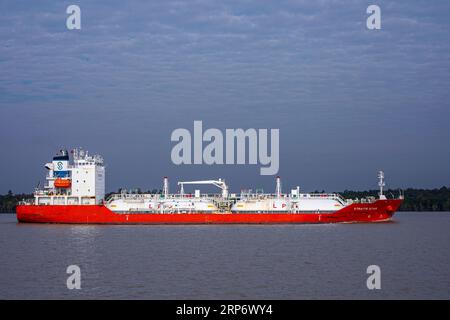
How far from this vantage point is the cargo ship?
58031 millimetres

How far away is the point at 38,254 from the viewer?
117ft

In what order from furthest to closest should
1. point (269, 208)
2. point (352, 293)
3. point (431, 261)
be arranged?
1. point (269, 208)
2. point (431, 261)
3. point (352, 293)

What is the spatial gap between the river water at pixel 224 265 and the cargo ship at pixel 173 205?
886 centimetres

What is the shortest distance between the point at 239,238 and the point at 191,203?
47.1 ft

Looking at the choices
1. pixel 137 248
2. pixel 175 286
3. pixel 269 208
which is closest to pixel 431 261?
pixel 175 286

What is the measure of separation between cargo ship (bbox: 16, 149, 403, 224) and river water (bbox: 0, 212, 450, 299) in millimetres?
8863

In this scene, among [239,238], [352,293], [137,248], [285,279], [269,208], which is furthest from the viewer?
[269,208]

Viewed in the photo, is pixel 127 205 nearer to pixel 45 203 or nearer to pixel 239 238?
pixel 45 203

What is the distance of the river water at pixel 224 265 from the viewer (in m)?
23.9
